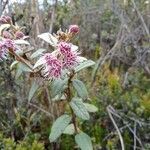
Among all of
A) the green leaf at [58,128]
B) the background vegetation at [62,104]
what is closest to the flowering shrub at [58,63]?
the green leaf at [58,128]

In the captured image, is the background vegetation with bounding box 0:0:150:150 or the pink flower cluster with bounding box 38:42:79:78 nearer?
the pink flower cluster with bounding box 38:42:79:78

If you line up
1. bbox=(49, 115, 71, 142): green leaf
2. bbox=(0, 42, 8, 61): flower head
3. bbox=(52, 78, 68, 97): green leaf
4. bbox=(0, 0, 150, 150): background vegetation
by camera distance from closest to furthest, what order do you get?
bbox=(0, 42, 8, 61): flower head → bbox=(52, 78, 68, 97): green leaf → bbox=(49, 115, 71, 142): green leaf → bbox=(0, 0, 150, 150): background vegetation

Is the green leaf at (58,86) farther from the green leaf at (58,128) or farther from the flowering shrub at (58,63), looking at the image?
the green leaf at (58,128)

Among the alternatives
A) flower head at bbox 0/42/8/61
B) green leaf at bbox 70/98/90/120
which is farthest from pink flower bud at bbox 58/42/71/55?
green leaf at bbox 70/98/90/120

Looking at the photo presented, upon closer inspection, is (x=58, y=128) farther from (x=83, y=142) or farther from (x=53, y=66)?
(x=53, y=66)

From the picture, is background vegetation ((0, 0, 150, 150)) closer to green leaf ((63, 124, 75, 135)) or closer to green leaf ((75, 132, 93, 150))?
green leaf ((63, 124, 75, 135))

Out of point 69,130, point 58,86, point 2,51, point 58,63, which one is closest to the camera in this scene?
point 58,63

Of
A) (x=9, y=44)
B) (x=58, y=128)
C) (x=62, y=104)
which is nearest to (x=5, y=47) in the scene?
(x=9, y=44)
